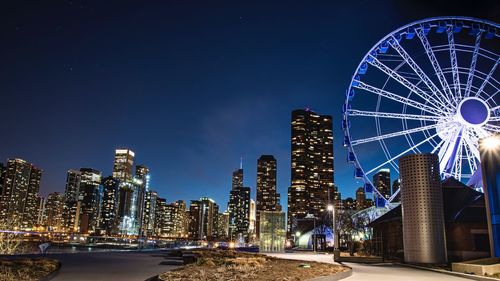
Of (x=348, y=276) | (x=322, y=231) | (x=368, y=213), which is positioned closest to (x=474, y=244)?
(x=348, y=276)

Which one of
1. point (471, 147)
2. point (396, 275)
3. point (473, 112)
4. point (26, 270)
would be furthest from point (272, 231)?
point (26, 270)

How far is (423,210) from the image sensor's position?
2845 centimetres

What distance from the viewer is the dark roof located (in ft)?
101

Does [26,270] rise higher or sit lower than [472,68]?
lower

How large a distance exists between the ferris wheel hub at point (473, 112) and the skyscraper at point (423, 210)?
8.26 meters

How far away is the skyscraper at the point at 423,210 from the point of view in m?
27.7

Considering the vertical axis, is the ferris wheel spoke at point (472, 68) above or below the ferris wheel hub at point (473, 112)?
above

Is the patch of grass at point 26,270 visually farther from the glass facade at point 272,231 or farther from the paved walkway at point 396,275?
the glass facade at point 272,231

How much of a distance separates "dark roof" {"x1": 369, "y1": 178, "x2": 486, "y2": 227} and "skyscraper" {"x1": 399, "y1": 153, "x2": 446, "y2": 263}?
3490 mm

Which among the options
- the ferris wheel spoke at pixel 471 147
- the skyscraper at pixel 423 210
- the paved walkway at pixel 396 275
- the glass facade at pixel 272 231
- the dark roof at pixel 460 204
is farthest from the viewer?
the glass facade at pixel 272 231

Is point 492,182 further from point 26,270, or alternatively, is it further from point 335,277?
point 26,270

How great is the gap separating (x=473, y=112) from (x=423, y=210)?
12257mm

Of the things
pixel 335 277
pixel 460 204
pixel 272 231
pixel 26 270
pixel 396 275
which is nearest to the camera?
pixel 26 270

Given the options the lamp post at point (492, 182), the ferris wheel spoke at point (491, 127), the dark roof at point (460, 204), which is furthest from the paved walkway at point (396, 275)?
the ferris wheel spoke at point (491, 127)
